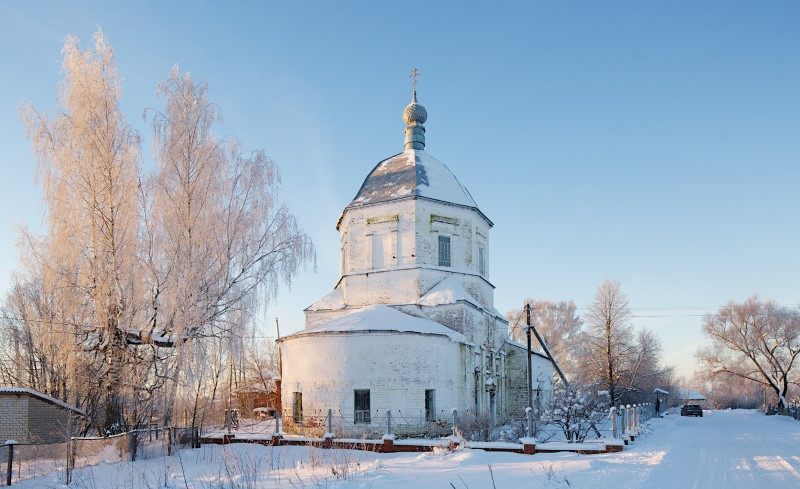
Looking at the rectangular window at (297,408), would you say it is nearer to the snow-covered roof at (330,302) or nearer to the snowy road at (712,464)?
the snow-covered roof at (330,302)

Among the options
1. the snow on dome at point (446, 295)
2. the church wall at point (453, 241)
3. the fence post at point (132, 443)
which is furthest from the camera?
the church wall at point (453, 241)

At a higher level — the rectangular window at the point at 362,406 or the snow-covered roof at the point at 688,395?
the rectangular window at the point at 362,406

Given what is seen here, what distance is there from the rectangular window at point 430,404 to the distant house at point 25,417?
36.5ft

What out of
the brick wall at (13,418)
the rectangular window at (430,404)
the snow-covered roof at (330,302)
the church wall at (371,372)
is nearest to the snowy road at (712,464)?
the rectangular window at (430,404)

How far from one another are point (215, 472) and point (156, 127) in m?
9.92

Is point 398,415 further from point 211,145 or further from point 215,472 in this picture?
point 211,145

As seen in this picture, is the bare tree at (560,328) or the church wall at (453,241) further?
the bare tree at (560,328)

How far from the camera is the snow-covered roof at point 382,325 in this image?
21.0 metres

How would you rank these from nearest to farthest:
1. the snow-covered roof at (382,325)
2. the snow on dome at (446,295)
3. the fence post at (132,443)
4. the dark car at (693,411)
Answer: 1. the fence post at (132,443)
2. the snow-covered roof at (382,325)
3. the snow on dome at (446,295)
4. the dark car at (693,411)

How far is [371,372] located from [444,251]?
7.04 m

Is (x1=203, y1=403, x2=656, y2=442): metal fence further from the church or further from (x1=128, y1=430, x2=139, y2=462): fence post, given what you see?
(x1=128, y1=430, x2=139, y2=462): fence post

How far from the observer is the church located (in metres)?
20.9

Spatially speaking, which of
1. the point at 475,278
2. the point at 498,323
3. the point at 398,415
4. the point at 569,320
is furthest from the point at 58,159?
the point at 569,320

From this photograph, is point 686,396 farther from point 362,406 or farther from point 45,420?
point 45,420
